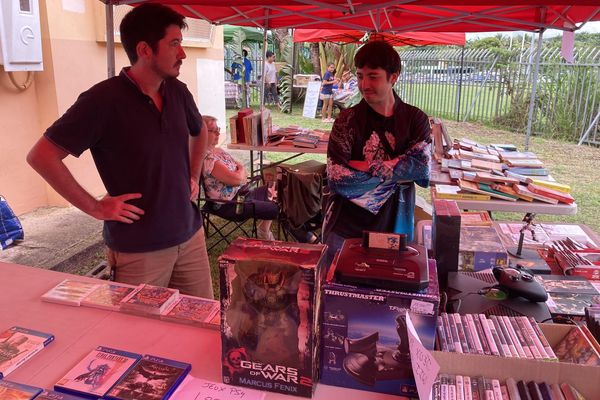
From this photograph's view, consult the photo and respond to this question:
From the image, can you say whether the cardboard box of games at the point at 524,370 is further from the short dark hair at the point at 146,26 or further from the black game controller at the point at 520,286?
the short dark hair at the point at 146,26

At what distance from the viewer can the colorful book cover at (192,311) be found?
4.77 ft

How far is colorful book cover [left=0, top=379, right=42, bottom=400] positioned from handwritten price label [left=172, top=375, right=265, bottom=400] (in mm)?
309

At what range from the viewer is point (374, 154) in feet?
7.63

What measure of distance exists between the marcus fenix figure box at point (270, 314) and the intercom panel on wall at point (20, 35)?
419 cm

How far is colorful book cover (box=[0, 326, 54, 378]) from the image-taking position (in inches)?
48.6

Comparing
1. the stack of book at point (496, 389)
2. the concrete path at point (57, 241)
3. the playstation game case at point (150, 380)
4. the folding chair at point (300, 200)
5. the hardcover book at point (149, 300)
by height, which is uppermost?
the stack of book at point (496, 389)

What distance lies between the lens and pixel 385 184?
2.33 metres

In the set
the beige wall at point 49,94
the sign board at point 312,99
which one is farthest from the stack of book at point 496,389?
the sign board at point 312,99

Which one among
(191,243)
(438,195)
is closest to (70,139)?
(191,243)

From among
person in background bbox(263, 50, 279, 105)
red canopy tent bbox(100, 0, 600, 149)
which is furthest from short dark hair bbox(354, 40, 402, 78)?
person in background bbox(263, 50, 279, 105)

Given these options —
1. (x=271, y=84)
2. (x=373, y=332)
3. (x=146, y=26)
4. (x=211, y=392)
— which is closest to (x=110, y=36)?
(x=146, y=26)

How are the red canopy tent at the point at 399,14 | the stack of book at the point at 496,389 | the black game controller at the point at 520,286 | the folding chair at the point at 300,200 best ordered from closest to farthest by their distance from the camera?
the stack of book at the point at 496,389 < the black game controller at the point at 520,286 < the red canopy tent at the point at 399,14 < the folding chair at the point at 300,200

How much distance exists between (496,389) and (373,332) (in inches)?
10.4

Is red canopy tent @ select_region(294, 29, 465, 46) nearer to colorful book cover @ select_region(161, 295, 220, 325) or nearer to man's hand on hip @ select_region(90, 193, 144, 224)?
man's hand on hip @ select_region(90, 193, 144, 224)
